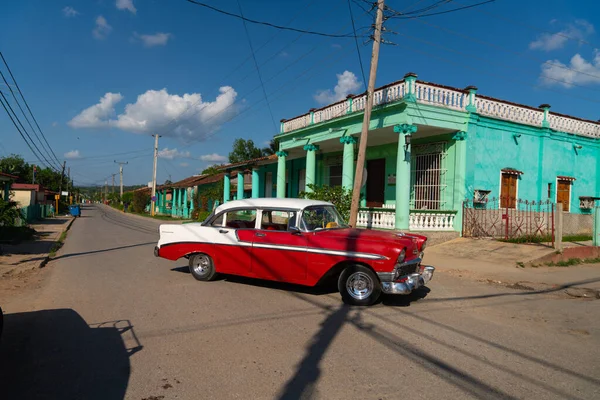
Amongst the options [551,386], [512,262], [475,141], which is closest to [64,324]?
[551,386]

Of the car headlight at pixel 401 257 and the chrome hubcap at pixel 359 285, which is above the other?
the car headlight at pixel 401 257

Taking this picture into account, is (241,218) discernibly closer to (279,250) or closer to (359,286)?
(279,250)

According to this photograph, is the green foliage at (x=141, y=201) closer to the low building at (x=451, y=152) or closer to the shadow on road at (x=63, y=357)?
the low building at (x=451, y=152)

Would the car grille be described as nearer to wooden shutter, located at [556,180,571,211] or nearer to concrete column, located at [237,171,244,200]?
wooden shutter, located at [556,180,571,211]

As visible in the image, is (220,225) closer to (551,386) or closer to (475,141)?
(551,386)

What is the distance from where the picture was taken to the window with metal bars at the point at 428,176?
14.2m

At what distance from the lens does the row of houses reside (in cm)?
1309

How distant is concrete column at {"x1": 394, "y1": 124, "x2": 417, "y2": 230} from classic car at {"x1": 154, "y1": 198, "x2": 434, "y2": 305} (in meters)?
5.77

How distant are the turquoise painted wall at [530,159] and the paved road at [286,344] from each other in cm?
727

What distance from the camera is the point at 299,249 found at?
666 centimetres

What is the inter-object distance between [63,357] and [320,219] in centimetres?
431

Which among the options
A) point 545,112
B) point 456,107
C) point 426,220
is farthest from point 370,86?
point 545,112

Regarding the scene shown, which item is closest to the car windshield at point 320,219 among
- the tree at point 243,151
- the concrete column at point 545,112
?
the concrete column at point 545,112

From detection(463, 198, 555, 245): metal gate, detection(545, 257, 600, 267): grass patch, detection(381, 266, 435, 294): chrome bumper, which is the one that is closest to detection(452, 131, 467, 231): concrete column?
detection(463, 198, 555, 245): metal gate
